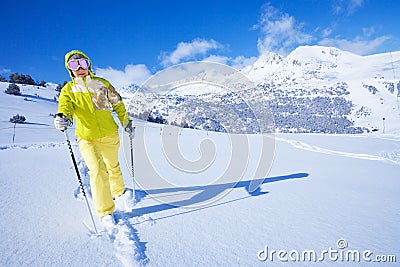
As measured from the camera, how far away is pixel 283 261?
198 centimetres

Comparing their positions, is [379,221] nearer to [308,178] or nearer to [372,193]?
[372,193]

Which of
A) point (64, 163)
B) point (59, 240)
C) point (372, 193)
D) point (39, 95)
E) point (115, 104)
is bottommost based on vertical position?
point (372, 193)

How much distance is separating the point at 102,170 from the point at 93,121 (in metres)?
0.64

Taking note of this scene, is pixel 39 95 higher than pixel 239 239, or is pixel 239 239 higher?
pixel 39 95

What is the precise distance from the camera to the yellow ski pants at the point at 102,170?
274cm

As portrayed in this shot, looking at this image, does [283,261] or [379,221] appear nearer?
[283,261]

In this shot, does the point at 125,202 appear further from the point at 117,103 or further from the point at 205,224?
the point at 117,103

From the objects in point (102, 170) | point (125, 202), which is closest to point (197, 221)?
point (125, 202)

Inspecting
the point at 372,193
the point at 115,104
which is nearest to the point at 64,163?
the point at 115,104

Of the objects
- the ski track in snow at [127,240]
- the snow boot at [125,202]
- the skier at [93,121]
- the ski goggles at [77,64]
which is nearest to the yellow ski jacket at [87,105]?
the skier at [93,121]

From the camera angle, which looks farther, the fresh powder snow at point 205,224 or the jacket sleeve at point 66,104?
the jacket sleeve at point 66,104

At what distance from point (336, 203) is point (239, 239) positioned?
202 centimetres

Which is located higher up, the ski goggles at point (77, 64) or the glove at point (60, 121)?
the ski goggles at point (77, 64)

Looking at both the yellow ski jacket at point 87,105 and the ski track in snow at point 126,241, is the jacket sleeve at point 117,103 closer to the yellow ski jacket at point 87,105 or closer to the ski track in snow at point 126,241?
the yellow ski jacket at point 87,105
